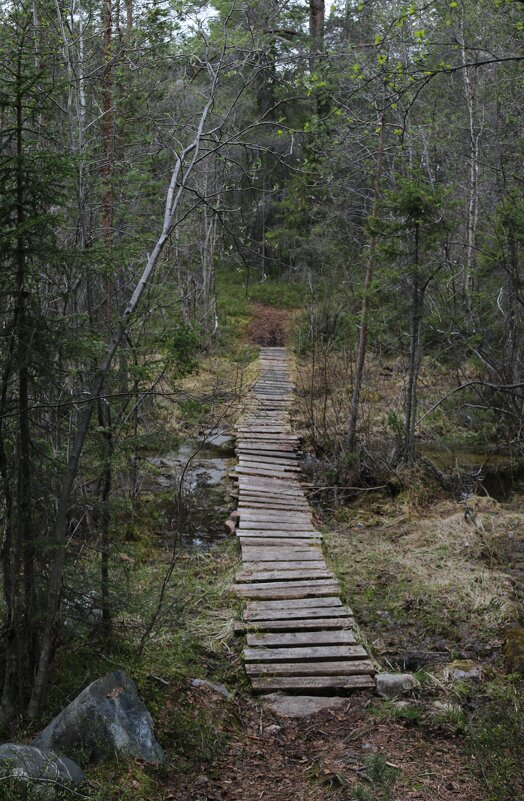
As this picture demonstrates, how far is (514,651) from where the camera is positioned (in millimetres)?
5082

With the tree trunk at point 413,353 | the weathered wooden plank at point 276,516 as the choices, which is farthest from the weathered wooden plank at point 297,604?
the tree trunk at point 413,353

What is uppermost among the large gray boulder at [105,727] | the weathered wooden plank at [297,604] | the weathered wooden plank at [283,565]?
the large gray boulder at [105,727]

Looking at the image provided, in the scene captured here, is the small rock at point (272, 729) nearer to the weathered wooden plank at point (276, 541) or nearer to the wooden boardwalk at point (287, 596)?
the wooden boardwalk at point (287, 596)

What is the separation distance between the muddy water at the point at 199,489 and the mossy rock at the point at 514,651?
10.3 feet

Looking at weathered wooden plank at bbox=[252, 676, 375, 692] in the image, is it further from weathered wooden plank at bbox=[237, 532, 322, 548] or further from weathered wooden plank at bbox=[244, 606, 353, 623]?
weathered wooden plank at bbox=[237, 532, 322, 548]

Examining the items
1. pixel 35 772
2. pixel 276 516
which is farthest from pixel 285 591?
pixel 35 772

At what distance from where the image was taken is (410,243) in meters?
9.20

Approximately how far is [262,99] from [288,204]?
5.30m

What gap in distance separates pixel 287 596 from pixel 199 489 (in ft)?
12.6

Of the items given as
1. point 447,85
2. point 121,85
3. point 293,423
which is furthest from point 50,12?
point 447,85

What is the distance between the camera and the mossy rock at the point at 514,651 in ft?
16.2

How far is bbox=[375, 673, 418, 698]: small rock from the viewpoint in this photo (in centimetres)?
478

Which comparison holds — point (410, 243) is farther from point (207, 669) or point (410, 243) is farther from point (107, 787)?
point (107, 787)

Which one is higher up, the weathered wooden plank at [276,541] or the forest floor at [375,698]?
the forest floor at [375,698]
